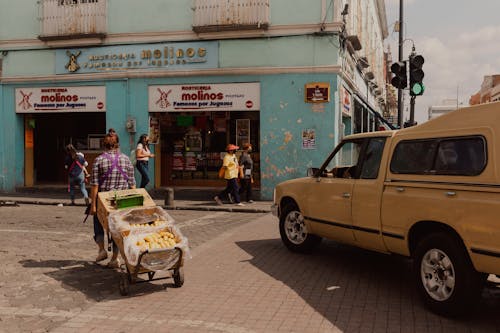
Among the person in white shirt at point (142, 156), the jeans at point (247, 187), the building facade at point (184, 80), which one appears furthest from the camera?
the building facade at point (184, 80)

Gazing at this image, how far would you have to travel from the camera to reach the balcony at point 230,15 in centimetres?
1507

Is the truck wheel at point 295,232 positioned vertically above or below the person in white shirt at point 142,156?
below

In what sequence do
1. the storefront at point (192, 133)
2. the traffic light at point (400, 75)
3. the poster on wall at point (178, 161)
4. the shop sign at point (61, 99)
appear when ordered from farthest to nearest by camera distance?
the poster on wall at point (178, 161) → the shop sign at point (61, 99) → the storefront at point (192, 133) → the traffic light at point (400, 75)

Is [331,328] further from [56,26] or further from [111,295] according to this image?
[56,26]

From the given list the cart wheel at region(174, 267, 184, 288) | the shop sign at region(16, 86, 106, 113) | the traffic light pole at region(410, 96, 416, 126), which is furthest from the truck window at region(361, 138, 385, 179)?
the shop sign at region(16, 86, 106, 113)

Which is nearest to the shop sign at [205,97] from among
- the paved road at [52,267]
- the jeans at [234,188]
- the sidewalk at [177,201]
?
the jeans at [234,188]

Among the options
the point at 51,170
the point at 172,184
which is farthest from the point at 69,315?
the point at 51,170

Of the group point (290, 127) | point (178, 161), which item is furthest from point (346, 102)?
point (178, 161)

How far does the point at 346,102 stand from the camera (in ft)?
56.0

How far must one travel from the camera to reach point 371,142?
650cm

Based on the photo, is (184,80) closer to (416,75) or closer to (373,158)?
(416,75)

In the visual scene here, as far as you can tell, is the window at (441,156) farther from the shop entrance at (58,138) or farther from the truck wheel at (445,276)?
the shop entrance at (58,138)

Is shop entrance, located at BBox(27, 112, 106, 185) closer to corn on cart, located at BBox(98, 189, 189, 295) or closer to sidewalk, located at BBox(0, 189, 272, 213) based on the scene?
sidewalk, located at BBox(0, 189, 272, 213)

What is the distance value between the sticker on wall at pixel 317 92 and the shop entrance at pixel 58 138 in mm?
7919
